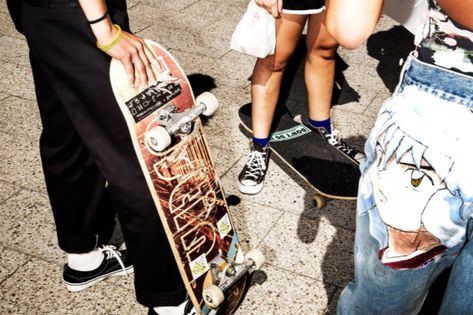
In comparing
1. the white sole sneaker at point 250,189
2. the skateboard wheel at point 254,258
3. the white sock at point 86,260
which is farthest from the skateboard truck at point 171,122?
the white sole sneaker at point 250,189

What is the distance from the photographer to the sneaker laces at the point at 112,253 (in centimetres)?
294

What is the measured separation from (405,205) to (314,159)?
6.87ft

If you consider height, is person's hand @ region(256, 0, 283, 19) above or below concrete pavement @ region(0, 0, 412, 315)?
above

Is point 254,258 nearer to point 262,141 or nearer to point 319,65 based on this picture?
point 262,141

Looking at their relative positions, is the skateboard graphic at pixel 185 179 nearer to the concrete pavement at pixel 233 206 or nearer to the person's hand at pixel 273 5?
the concrete pavement at pixel 233 206

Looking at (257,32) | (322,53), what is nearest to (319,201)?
(322,53)

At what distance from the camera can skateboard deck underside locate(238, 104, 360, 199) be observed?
346cm

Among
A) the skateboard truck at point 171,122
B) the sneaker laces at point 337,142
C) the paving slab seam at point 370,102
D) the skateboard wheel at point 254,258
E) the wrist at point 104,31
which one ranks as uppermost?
the wrist at point 104,31

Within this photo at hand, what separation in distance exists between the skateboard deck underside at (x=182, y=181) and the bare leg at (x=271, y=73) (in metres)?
1.09

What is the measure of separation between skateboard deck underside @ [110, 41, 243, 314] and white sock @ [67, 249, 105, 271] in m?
0.72

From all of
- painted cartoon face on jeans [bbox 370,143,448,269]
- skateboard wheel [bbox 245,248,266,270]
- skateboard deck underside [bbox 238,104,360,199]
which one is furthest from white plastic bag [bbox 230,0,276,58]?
painted cartoon face on jeans [bbox 370,143,448,269]

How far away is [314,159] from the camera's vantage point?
3.68 meters

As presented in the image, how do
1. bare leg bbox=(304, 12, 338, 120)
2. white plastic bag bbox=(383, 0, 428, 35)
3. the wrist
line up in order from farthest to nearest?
white plastic bag bbox=(383, 0, 428, 35)
bare leg bbox=(304, 12, 338, 120)
the wrist

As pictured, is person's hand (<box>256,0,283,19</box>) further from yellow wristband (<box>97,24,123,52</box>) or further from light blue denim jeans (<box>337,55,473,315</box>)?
Answer: light blue denim jeans (<box>337,55,473,315</box>)
